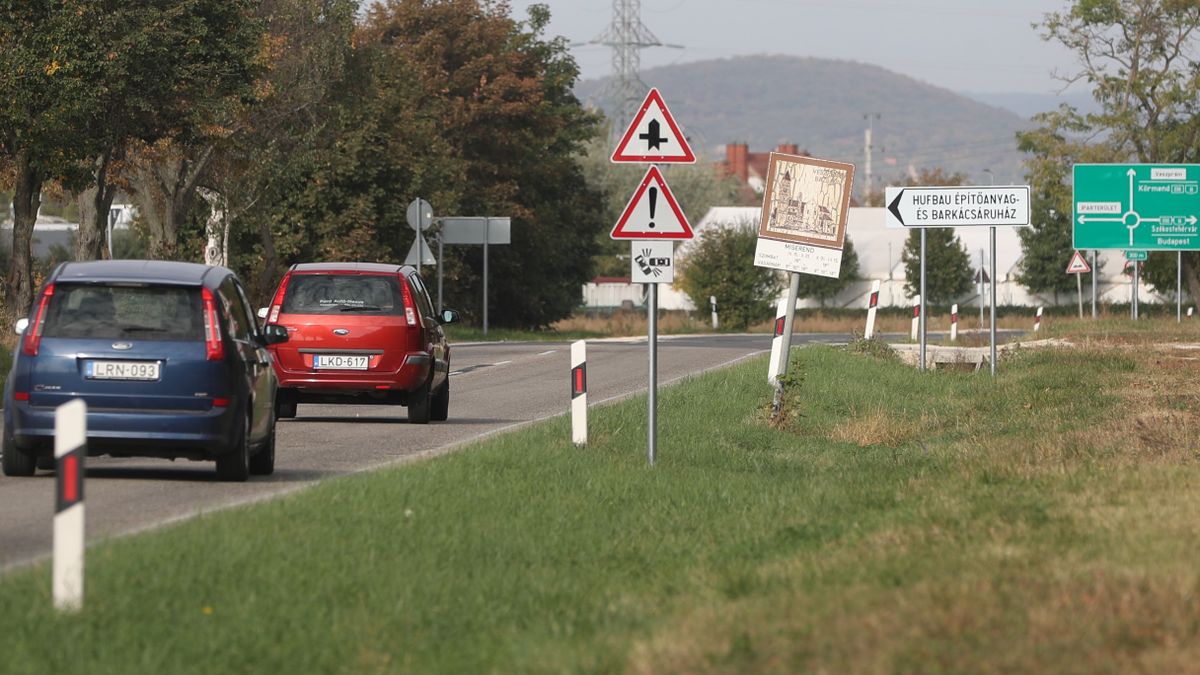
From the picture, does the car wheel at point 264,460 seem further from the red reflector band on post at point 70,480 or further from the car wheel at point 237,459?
the red reflector band on post at point 70,480

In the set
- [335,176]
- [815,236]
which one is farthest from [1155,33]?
[815,236]

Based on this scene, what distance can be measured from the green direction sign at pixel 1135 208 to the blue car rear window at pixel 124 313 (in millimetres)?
32410

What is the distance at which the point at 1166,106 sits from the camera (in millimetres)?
69562


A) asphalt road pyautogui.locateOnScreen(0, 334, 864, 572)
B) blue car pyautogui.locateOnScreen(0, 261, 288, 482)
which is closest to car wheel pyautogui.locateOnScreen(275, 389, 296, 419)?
asphalt road pyautogui.locateOnScreen(0, 334, 864, 572)

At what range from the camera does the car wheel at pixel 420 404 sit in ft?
64.5

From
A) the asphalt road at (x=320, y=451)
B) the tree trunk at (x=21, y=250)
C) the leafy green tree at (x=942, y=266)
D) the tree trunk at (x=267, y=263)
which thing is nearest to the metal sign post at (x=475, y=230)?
the tree trunk at (x=267, y=263)

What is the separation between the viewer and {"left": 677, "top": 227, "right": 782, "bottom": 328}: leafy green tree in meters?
72.8

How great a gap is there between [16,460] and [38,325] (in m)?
1.09

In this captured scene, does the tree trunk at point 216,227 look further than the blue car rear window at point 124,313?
Yes

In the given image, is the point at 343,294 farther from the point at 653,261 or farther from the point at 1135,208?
the point at 1135,208

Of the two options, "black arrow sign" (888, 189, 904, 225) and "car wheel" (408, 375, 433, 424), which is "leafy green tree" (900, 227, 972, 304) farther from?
"car wheel" (408, 375, 433, 424)

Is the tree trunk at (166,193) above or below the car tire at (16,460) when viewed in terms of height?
above

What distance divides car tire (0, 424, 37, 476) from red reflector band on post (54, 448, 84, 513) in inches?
232

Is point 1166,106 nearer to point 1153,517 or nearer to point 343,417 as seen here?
point 343,417
